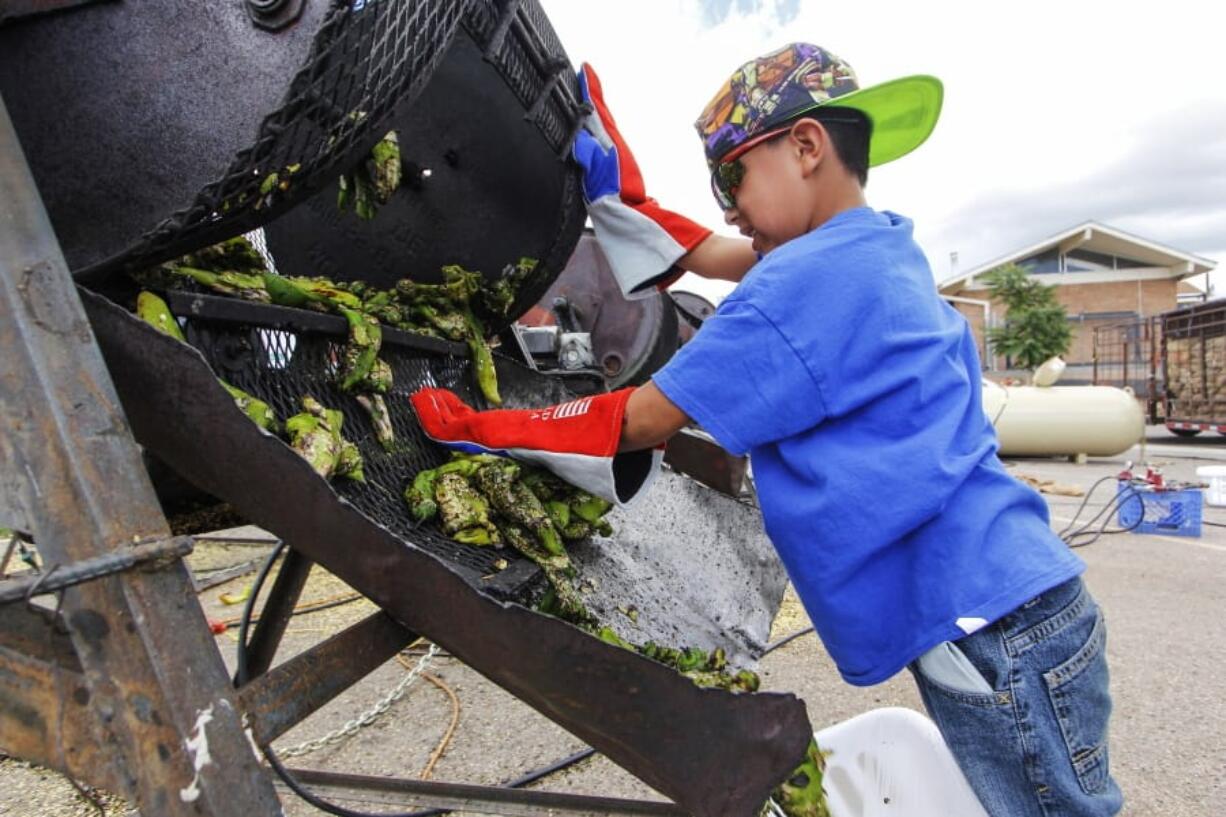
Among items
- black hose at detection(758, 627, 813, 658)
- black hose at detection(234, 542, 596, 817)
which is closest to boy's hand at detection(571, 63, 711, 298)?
black hose at detection(234, 542, 596, 817)

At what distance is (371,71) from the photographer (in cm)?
110

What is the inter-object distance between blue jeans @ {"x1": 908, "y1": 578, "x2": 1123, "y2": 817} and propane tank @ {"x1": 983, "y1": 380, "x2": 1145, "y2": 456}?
37.4 ft

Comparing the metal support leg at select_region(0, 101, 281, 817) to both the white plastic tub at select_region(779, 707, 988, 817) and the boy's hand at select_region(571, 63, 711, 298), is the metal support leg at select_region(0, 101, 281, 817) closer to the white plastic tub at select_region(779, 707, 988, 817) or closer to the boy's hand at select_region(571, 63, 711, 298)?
the boy's hand at select_region(571, 63, 711, 298)

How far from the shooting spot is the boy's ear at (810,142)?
148cm

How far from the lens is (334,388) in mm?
1446

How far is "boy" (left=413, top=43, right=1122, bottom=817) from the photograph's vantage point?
1.27 m

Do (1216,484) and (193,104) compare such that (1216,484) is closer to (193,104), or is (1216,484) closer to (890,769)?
(890,769)

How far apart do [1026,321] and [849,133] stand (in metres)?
35.8

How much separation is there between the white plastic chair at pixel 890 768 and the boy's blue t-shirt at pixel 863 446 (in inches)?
22.0

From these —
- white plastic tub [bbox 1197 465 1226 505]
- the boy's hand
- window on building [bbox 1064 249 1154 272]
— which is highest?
the boy's hand

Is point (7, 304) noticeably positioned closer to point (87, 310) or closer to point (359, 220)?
point (87, 310)

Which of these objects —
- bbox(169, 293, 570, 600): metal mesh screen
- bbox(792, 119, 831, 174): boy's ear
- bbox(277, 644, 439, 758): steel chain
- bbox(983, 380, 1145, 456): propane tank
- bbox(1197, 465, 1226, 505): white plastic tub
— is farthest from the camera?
bbox(983, 380, 1145, 456): propane tank

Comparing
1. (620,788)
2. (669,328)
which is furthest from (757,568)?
(669,328)

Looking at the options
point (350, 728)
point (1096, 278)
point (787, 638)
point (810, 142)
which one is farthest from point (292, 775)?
point (1096, 278)
